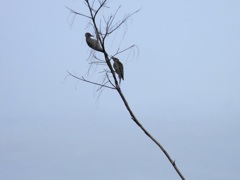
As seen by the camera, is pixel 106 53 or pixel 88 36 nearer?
pixel 106 53

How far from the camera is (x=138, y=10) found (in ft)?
5.10

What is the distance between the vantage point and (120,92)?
1245 millimetres

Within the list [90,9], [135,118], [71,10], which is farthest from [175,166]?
[71,10]

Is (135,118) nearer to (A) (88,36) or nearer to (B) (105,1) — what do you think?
(A) (88,36)

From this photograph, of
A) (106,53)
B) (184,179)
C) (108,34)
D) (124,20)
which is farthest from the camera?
(124,20)

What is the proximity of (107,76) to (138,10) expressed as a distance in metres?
0.33

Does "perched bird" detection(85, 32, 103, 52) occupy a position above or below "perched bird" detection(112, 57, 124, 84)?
above

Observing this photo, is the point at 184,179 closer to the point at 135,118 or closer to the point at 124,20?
the point at 135,118

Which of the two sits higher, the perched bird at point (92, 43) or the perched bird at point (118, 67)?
the perched bird at point (92, 43)

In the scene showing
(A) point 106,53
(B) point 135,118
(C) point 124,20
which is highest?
(C) point 124,20

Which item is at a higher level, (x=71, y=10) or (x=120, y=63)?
(x=71, y=10)

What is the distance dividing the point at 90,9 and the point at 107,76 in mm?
265

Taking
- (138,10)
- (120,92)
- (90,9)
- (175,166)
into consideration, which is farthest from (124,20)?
(175,166)

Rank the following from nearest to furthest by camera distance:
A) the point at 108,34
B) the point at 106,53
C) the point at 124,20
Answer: the point at 106,53, the point at 108,34, the point at 124,20
